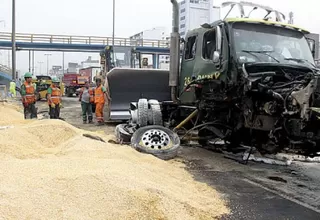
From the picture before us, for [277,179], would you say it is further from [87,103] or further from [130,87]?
[87,103]

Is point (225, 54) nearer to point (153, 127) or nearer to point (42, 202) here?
point (153, 127)

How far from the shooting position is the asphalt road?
433 centimetres

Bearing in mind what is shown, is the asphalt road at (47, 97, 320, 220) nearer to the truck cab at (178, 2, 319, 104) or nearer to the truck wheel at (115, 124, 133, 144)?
the truck wheel at (115, 124, 133, 144)

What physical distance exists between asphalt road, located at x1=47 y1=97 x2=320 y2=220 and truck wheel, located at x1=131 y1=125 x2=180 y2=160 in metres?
0.29

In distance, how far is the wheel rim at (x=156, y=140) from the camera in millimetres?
7007

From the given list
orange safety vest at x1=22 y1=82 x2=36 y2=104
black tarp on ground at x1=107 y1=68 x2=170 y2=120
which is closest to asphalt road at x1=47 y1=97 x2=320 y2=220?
black tarp on ground at x1=107 y1=68 x2=170 y2=120

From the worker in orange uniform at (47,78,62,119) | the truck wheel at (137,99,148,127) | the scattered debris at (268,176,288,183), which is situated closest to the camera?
the scattered debris at (268,176,288,183)

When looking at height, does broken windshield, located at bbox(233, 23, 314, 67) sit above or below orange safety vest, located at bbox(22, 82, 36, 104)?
above

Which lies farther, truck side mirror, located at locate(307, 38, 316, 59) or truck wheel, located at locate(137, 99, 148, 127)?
truck wheel, located at locate(137, 99, 148, 127)

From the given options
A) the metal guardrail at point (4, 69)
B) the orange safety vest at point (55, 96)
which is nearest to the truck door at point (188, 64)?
the orange safety vest at point (55, 96)

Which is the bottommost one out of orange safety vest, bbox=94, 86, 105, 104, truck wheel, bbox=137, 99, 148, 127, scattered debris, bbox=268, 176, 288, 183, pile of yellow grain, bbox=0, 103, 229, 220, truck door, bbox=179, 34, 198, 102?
scattered debris, bbox=268, 176, 288, 183

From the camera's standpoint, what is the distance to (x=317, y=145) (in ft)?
17.7

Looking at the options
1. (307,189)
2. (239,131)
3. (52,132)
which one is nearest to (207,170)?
(239,131)

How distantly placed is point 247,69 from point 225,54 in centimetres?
47
